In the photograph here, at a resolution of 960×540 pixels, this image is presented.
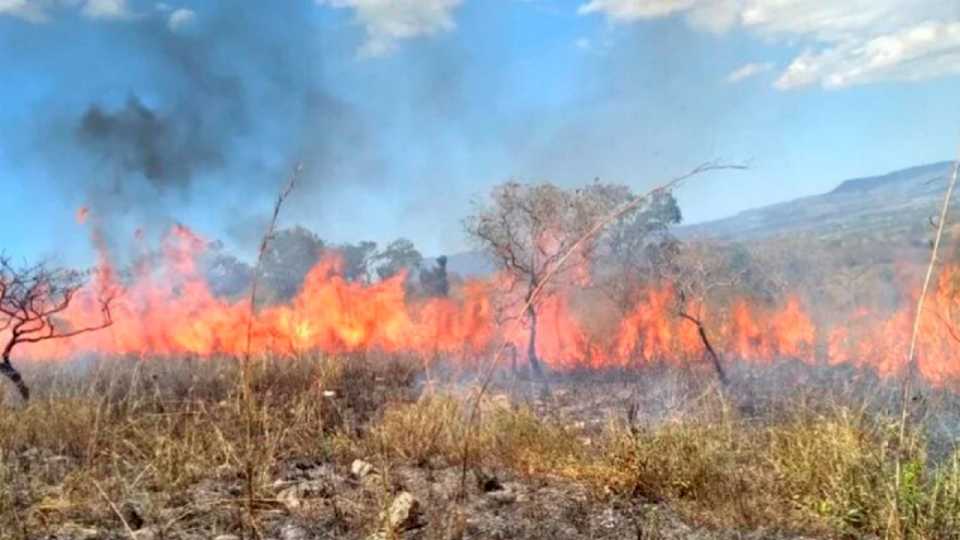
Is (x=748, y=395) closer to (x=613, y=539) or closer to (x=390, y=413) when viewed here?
(x=390, y=413)

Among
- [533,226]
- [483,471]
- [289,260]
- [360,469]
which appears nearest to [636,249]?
[533,226]

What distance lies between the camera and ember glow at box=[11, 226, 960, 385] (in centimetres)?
1692

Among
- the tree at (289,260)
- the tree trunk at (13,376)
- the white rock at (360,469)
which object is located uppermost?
the tree at (289,260)

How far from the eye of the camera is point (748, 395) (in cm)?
1257

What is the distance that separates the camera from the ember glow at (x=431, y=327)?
666 inches

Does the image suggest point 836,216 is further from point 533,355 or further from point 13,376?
point 13,376

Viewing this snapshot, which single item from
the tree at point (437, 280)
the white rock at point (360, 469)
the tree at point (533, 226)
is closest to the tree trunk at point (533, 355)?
the tree at point (533, 226)

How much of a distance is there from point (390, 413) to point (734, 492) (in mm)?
3745

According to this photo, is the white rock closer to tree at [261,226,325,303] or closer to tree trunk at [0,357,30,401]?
tree trunk at [0,357,30,401]

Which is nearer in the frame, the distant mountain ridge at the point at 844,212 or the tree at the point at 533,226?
the tree at the point at 533,226

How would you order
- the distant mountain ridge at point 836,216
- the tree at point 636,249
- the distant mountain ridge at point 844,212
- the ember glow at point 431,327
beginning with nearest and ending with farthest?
the ember glow at point 431,327
the tree at point 636,249
the distant mountain ridge at point 836,216
the distant mountain ridge at point 844,212

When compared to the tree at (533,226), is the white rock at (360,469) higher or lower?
lower

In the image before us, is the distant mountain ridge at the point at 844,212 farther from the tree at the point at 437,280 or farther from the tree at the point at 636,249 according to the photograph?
the tree at the point at 437,280

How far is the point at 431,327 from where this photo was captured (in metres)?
20.0
